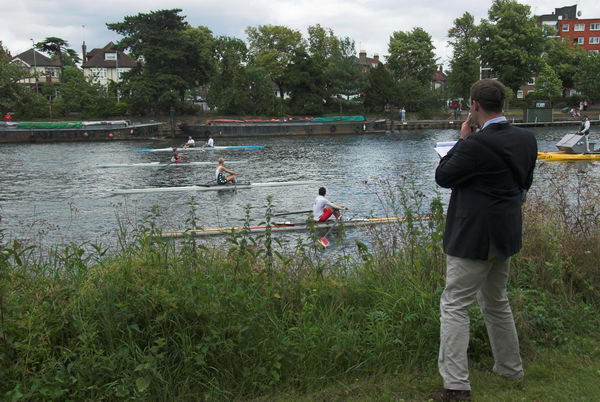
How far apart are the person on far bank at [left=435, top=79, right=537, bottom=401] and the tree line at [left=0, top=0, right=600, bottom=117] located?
77716mm

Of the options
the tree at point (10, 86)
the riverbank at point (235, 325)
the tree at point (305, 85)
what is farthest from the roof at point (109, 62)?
the riverbank at point (235, 325)

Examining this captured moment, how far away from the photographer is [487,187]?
386cm

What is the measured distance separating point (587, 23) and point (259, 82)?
77.2 m

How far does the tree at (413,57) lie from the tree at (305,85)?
1782cm

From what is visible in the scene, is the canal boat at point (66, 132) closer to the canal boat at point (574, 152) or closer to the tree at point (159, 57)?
the tree at point (159, 57)

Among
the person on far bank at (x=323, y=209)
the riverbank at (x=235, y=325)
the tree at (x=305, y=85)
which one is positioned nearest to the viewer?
the riverbank at (x=235, y=325)

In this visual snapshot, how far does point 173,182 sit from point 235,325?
26483mm

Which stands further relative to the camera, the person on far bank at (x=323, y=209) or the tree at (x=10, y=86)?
the tree at (x=10, y=86)

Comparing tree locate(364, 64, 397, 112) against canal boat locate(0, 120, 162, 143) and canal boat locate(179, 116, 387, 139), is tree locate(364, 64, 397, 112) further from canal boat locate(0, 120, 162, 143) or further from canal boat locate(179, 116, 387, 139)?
canal boat locate(0, 120, 162, 143)

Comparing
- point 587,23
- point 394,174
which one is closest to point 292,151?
point 394,174

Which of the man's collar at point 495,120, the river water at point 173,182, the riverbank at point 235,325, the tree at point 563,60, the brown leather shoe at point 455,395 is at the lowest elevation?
the river water at point 173,182

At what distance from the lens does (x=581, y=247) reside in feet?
20.8

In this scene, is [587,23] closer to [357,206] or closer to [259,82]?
[259,82]

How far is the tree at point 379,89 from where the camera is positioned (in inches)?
3509
